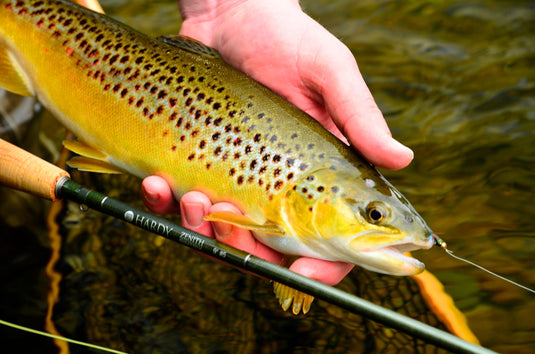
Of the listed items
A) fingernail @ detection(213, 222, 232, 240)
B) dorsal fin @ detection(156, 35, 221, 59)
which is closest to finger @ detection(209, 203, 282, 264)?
fingernail @ detection(213, 222, 232, 240)

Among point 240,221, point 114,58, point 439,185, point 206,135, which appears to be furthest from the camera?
point 439,185

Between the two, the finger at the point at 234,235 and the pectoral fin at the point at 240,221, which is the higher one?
the pectoral fin at the point at 240,221

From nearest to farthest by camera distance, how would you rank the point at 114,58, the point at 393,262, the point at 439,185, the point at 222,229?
1. the point at 393,262
2. the point at 222,229
3. the point at 114,58
4. the point at 439,185

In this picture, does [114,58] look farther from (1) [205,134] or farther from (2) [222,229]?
(2) [222,229]

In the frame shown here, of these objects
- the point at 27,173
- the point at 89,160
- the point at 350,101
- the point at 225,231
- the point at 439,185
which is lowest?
the point at 439,185

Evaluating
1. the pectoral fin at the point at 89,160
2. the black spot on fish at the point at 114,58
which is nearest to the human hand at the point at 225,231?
the pectoral fin at the point at 89,160

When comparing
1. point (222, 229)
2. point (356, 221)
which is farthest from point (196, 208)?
point (356, 221)

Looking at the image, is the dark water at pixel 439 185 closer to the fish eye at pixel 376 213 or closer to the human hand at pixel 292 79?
the human hand at pixel 292 79
